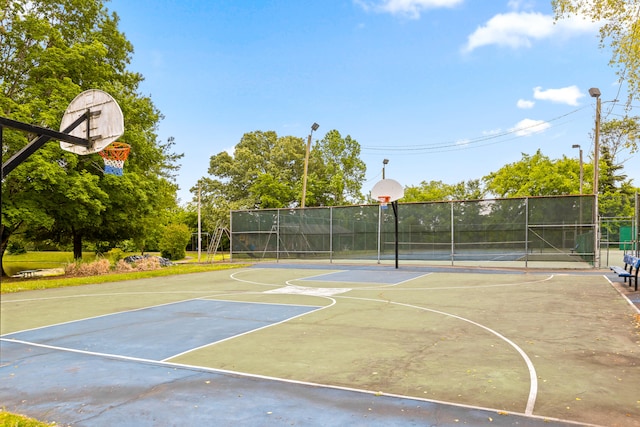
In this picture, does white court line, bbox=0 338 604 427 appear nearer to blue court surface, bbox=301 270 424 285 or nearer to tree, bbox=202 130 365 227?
blue court surface, bbox=301 270 424 285

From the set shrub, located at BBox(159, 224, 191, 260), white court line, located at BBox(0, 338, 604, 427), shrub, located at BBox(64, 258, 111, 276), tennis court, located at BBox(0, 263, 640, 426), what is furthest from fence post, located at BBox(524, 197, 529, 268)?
shrub, located at BBox(159, 224, 191, 260)

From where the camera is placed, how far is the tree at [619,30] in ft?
26.5

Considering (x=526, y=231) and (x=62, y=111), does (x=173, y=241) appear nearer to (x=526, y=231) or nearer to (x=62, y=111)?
(x=62, y=111)

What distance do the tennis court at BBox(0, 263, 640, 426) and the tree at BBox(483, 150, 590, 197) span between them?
32.8 metres

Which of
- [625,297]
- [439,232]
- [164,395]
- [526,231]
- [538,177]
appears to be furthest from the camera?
[538,177]

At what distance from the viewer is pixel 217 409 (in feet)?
13.0

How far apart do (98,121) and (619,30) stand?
967 cm

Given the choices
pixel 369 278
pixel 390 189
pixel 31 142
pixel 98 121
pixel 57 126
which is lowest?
pixel 369 278

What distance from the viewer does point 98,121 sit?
677 centimetres

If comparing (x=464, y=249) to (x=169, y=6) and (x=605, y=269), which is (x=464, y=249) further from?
(x=169, y=6)

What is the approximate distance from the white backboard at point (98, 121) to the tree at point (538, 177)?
41006 mm

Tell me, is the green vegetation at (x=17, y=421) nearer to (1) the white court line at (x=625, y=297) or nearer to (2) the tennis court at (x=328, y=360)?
(2) the tennis court at (x=328, y=360)

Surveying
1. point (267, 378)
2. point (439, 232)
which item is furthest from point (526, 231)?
point (267, 378)

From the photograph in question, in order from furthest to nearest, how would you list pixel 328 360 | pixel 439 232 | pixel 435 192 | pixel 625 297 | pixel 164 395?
pixel 435 192 → pixel 439 232 → pixel 625 297 → pixel 328 360 → pixel 164 395
